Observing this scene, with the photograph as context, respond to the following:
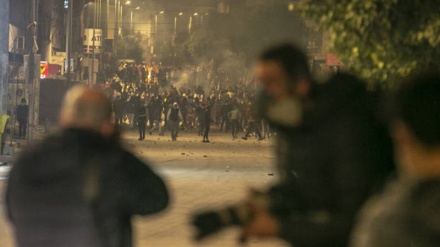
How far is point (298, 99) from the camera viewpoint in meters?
3.90

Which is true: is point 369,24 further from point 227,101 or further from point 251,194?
point 227,101

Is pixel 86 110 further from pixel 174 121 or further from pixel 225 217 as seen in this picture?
pixel 174 121

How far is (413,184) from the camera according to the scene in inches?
95.6

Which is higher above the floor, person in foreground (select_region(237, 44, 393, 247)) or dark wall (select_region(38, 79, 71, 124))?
person in foreground (select_region(237, 44, 393, 247))

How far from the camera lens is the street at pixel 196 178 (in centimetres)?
1180

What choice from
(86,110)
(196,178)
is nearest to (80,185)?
(86,110)

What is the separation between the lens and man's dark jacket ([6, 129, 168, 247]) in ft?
14.0

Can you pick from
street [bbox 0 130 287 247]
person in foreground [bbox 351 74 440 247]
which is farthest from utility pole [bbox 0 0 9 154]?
person in foreground [bbox 351 74 440 247]

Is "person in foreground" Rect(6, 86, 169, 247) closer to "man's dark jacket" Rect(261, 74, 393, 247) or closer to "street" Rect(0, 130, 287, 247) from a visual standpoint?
"street" Rect(0, 130, 287, 247)

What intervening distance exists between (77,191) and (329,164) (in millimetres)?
1136

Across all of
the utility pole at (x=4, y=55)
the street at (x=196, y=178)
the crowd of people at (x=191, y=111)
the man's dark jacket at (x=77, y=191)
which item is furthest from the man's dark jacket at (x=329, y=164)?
the crowd of people at (x=191, y=111)

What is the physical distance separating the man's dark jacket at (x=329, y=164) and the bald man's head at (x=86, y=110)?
79cm

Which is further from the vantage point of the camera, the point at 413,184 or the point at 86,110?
the point at 86,110

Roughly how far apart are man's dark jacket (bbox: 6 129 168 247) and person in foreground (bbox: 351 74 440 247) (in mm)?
1920
